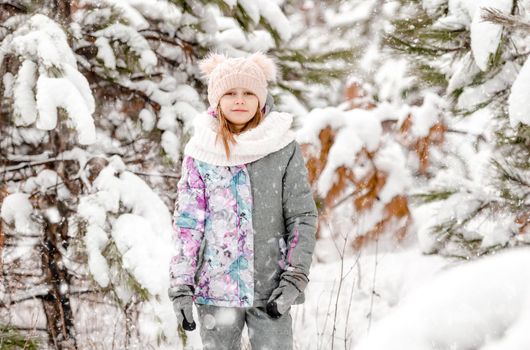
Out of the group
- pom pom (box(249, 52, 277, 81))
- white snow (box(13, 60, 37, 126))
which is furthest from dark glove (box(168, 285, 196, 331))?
white snow (box(13, 60, 37, 126))

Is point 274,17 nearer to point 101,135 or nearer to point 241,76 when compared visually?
point 101,135

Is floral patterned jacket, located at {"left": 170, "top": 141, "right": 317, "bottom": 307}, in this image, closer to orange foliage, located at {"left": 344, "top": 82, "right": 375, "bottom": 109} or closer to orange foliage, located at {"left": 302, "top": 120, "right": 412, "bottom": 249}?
orange foliage, located at {"left": 302, "top": 120, "right": 412, "bottom": 249}

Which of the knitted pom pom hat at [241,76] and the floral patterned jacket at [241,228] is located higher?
the knitted pom pom hat at [241,76]

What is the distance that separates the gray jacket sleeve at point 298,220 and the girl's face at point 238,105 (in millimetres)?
268

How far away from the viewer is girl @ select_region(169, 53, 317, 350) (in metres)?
2.27

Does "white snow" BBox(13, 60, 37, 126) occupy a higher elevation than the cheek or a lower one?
higher

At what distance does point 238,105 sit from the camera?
2.36 m

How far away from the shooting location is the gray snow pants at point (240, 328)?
2.29 meters

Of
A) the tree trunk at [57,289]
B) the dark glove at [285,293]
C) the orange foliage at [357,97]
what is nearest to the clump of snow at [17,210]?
the tree trunk at [57,289]

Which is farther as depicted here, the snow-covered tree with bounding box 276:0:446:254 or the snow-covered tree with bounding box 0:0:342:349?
the snow-covered tree with bounding box 276:0:446:254

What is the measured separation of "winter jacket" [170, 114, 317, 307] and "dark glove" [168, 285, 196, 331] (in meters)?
0.04

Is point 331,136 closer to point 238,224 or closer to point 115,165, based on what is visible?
point 115,165

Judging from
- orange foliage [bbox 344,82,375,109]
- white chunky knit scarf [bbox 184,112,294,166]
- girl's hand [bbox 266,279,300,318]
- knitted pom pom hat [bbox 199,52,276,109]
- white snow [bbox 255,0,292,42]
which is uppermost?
white snow [bbox 255,0,292,42]

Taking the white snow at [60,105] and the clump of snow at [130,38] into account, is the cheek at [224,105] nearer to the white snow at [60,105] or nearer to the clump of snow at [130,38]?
the white snow at [60,105]
